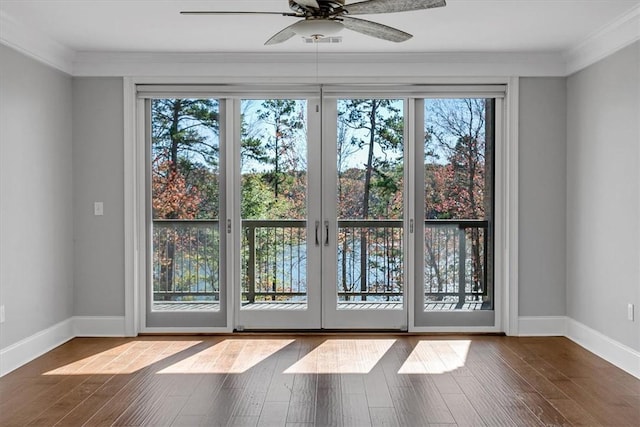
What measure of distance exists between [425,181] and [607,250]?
160cm

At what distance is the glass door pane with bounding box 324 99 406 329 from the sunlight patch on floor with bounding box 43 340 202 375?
1.41 meters

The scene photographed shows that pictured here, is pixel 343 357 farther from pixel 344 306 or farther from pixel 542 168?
pixel 542 168

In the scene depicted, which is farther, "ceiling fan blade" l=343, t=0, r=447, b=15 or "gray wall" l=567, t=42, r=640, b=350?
"gray wall" l=567, t=42, r=640, b=350

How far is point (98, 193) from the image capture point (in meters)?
5.40

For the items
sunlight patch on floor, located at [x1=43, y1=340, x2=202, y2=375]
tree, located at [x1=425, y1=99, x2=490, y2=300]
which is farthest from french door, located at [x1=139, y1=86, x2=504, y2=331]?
sunlight patch on floor, located at [x1=43, y1=340, x2=202, y2=375]

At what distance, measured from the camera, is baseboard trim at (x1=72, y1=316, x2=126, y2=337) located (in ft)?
17.7

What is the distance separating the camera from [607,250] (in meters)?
4.66

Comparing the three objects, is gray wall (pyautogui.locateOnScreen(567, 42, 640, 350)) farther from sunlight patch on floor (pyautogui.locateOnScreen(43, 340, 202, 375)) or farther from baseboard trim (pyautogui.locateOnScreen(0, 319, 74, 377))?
baseboard trim (pyautogui.locateOnScreen(0, 319, 74, 377))

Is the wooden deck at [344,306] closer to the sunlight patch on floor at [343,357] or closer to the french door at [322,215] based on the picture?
the french door at [322,215]

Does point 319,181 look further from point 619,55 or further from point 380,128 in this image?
point 619,55

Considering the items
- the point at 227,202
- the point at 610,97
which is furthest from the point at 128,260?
the point at 610,97

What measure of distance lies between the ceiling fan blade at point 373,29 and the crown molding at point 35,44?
8.03 ft

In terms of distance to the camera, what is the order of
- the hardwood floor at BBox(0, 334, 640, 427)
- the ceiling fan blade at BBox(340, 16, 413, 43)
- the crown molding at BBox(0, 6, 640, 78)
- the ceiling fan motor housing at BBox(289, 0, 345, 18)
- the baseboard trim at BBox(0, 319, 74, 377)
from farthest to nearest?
the crown molding at BBox(0, 6, 640, 78)
the baseboard trim at BBox(0, 319, 74, 377)
the hardwood floor at BBox(0, 334, 640, 427)
the ceiling fan blade at BBox(340, 16, 413, 43)
the ceiling fan motor housing at BBox(289, 0, 345, 18)

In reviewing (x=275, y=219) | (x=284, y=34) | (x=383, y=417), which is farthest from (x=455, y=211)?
(x=284, y=34)
